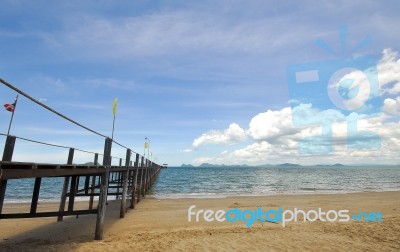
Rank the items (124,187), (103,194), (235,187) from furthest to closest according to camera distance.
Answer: (235,187), (124,187), (103,194)

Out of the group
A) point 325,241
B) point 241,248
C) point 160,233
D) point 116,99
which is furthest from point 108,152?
point 325,241

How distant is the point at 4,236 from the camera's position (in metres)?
11.0

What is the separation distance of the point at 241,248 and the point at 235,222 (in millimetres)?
4030

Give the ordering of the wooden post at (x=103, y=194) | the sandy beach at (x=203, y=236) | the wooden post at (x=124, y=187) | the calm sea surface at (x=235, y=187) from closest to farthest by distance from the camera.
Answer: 1. the sandy beach at (x=203, y=236)
2. the wooden post at (x=103, y=194)
3. the wooden post at (x=124, y=187)
4. the calm sea surface at (x=235, y=187)

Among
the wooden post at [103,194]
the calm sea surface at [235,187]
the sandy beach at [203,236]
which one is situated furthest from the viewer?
the calm sea surface at [235,187]

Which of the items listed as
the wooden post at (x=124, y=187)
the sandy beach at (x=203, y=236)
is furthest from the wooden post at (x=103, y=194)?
the wooden post at (x=124, y=187)

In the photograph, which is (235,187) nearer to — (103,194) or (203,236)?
(203,236)

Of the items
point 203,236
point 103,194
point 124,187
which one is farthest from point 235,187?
→ point 103,194

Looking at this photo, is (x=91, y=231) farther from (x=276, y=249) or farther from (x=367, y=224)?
(x=367, y=224)

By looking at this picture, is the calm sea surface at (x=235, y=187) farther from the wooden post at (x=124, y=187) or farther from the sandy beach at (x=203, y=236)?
the sandy beach at (x=203, y=236)

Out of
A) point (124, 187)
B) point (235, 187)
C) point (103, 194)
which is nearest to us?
point (103, 194)

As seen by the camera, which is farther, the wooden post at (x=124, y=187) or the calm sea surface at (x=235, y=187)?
the calm sea surface at (x=235, y=187)

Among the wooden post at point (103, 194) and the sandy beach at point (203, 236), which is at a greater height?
the wooden post at point (103, 194)

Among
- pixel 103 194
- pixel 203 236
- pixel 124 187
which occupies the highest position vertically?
pixel 124 187
